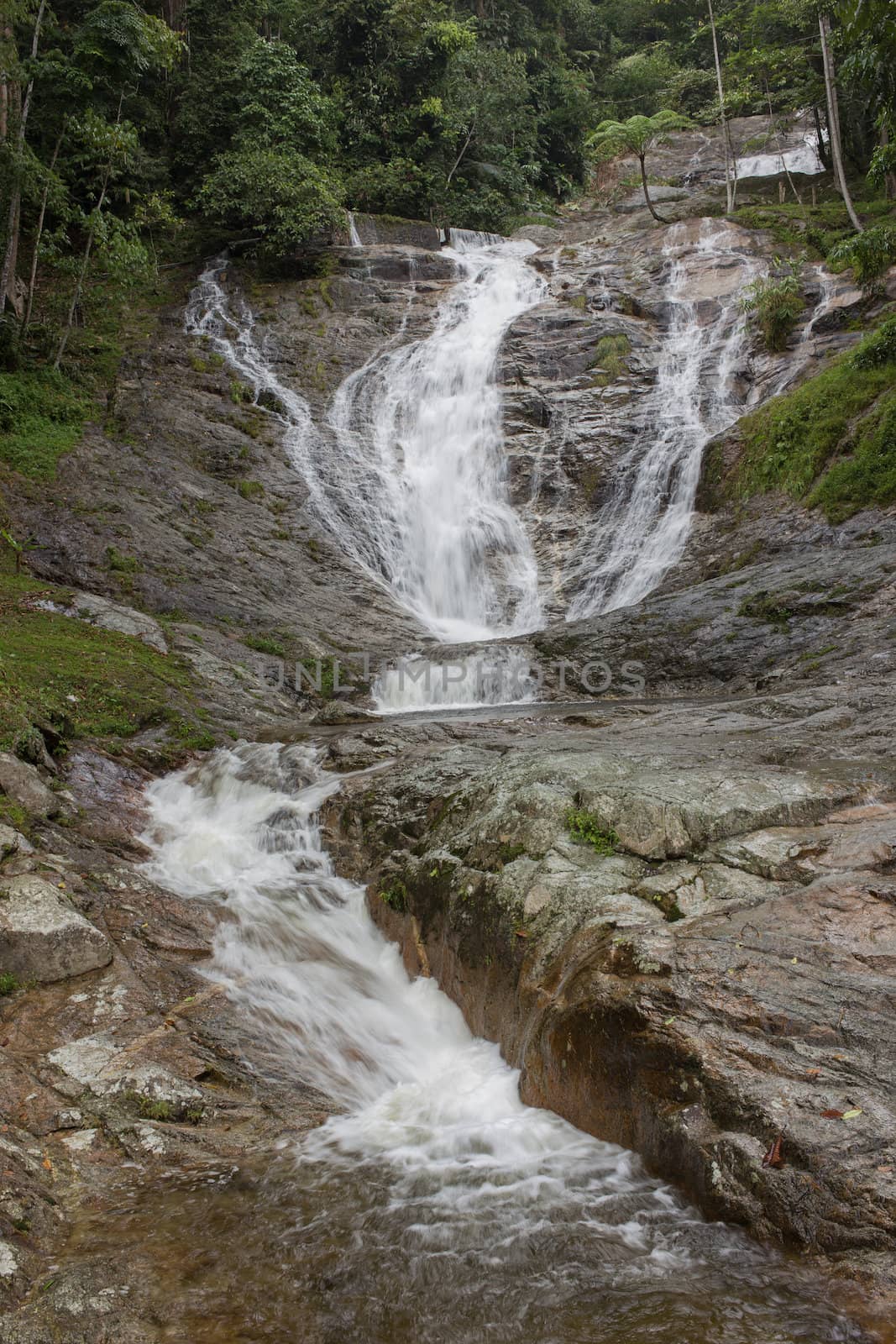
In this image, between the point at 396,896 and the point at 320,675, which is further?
the point at 320,675

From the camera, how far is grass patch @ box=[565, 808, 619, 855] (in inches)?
201

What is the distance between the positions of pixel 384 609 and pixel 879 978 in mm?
12166

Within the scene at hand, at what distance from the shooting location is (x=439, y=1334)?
9.64 feet

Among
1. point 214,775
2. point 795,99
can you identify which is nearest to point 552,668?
point 214,775

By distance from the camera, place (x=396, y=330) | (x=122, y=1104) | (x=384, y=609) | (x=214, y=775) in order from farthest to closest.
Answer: (x=396, y=330)
(x=384, y=609)
(x=214, y=775)
(x=122, y=1104)

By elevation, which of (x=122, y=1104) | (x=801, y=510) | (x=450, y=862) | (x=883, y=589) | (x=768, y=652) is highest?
(x=801, y=510)

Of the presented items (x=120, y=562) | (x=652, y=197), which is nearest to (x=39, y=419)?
(x=120, y=562)

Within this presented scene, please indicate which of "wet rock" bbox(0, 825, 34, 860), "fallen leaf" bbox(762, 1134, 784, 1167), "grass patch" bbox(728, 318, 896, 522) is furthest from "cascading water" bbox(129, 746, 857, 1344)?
"grass patch" bbox(728, 318, 896, 522)

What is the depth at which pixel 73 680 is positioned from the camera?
30.7 ft

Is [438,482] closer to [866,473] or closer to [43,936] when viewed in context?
[866,473]

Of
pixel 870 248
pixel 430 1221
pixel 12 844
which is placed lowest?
pixel 430 1221

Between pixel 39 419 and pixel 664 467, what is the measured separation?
12.4 metres

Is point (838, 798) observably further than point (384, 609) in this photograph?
No

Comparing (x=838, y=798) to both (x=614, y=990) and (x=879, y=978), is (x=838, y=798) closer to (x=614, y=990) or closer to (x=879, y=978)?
(x=879, y=978)
